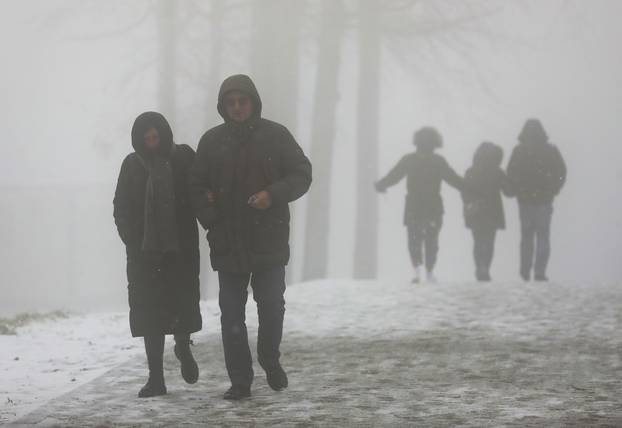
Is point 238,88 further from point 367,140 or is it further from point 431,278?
point 367,140

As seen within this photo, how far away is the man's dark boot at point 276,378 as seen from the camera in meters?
7.11

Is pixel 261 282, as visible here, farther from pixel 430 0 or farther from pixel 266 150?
pixel 430 0

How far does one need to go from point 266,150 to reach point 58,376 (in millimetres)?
2706

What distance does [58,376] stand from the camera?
8445 mm

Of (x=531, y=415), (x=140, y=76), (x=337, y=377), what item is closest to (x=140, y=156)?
(x=337, y=377)

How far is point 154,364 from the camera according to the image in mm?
7078

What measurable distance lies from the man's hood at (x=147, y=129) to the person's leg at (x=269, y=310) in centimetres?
98

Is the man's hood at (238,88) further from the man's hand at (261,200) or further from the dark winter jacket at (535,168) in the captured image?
the dark winter jacket at (535,168)

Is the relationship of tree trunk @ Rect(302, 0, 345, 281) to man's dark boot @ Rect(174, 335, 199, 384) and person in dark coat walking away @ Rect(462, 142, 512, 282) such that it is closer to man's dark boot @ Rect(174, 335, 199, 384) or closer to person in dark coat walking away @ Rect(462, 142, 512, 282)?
person in dark coat walking away @ Rect(462, 142, 512, 282)

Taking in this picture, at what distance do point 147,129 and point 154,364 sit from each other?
56.1 inches

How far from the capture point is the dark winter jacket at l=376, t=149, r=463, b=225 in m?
14.8

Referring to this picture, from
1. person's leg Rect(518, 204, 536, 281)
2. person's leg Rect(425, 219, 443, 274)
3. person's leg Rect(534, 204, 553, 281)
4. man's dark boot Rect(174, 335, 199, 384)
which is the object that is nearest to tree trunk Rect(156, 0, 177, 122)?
person's leg Rect(425, 219, 443, 274)

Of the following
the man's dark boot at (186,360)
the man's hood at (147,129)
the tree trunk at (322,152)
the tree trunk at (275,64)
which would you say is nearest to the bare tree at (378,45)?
the tree trunk at (322,152)

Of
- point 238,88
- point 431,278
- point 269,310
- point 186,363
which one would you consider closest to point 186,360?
point 186,363
